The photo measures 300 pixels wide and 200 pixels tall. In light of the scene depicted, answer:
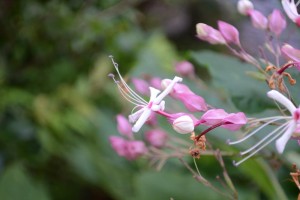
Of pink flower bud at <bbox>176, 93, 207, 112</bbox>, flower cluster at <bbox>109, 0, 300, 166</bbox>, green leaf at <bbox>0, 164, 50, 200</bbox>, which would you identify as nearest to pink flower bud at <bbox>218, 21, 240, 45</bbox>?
flower cluster at <bbox>109, 0, 300, 166</bbox>

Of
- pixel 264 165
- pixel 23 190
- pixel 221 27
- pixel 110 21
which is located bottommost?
pixel 23 190

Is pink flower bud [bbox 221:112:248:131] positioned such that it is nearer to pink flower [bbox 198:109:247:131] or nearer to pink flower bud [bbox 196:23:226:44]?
pink flower [bbox 198:109:247:131]

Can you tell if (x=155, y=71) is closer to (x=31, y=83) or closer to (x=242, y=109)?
(x=31, y=83)

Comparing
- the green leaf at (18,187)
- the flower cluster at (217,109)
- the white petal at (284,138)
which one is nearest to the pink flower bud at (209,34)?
the flower cluster at (217,109)

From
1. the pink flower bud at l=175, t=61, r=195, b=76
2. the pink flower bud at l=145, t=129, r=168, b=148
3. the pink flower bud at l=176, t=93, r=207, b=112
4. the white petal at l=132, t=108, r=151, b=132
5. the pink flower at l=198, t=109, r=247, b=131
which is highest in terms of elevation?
the white petal at l=132, t=108, r=151, b=132

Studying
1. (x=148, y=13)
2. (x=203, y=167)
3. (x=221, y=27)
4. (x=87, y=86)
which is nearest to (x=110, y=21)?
(x=203, y=167)

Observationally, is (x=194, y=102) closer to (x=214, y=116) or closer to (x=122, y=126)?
(x=214, y=116)
